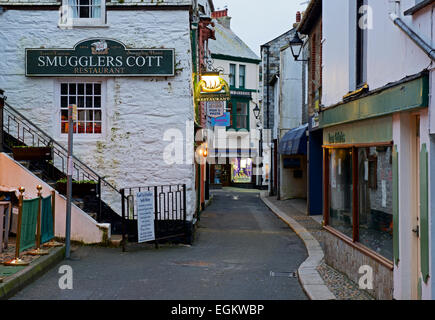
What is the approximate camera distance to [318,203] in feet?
64.2

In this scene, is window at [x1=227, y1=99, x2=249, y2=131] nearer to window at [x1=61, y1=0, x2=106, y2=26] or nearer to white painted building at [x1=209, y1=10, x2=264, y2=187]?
white painted building at [x1=209, y1=10, x2=264, y2=187]

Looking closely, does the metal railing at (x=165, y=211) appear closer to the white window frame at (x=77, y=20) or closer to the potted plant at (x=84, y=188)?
the potted plant at (x=84, y=188)

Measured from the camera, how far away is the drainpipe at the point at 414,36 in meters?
5.41

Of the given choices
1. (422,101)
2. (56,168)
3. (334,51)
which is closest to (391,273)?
(422,101)

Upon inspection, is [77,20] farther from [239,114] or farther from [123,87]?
[239,114]

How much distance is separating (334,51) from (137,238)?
6.15 m

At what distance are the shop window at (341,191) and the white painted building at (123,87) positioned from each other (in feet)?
13.7

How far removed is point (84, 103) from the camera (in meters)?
13.6

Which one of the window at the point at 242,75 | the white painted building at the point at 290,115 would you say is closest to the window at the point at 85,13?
the white painted building at the point at 290,115

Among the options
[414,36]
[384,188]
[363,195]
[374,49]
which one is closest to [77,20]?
[374,49]

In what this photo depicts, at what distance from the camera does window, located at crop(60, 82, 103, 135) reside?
13562 millimetres

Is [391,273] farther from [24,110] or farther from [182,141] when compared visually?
[24,110]

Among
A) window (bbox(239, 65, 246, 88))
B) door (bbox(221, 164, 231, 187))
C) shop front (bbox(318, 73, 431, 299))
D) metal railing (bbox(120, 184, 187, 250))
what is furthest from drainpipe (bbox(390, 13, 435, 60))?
door (bbox(221, 164, 231, 187))

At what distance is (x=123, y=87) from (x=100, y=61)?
2.73 ft
